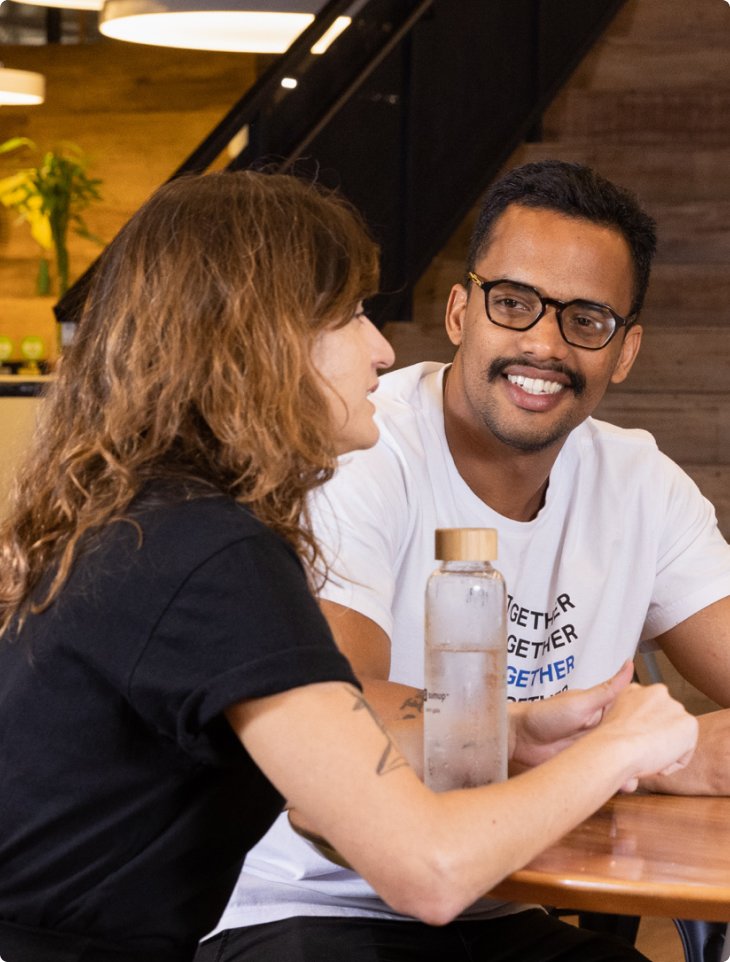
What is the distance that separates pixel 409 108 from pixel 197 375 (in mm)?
3821

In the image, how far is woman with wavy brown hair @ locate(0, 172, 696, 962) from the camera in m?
1.17

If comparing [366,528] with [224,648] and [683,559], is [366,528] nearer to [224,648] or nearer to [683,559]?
[683,559]

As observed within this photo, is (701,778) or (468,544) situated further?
(701,778)

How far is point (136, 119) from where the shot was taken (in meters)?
8.97

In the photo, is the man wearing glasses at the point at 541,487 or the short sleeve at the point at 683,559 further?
the short sleeve at the point at 683,559

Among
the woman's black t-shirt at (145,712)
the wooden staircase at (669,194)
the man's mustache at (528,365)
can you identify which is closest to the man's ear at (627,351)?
the man's mustache at (528,365)

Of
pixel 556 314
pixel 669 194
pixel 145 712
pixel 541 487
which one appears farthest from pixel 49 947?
pixel 669 194

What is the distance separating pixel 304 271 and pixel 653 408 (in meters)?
3.24

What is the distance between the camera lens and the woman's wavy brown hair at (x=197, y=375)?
4.23 ft

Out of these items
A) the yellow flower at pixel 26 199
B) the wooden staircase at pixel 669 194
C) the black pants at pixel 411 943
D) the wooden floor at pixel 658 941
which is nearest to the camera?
the black pants at pixel 411 943

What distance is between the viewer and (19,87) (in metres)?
7.03

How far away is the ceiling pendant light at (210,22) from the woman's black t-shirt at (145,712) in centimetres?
373

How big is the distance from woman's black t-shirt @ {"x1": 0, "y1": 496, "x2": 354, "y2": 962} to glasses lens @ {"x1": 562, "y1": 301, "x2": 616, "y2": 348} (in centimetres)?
113

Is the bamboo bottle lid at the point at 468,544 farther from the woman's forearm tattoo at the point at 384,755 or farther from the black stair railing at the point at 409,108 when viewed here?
the black stair railing at the point at 409,108
